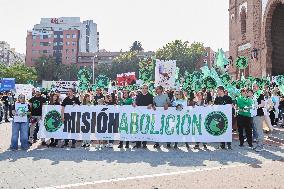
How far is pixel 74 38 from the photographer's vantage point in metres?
137

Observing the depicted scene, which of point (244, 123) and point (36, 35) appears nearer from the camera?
point (244, 123)

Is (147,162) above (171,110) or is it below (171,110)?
below

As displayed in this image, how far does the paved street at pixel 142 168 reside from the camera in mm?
7051

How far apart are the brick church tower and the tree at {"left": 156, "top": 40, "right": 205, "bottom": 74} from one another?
187 feet

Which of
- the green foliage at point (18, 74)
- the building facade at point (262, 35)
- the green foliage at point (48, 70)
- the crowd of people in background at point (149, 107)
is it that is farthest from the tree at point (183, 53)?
the crowd of people in background at point (149, 107)

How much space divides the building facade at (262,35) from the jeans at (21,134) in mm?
22641

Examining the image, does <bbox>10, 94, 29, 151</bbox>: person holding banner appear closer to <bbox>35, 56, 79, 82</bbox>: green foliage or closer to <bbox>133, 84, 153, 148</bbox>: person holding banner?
<bbox>133, 84, 153, 148</bbox>: person holding banner

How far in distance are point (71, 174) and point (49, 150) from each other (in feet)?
11.7

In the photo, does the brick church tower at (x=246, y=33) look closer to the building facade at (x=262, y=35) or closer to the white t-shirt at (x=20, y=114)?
the building facade at (x=262, y=35)

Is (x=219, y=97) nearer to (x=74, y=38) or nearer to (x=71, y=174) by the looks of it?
(x=71, y=174)

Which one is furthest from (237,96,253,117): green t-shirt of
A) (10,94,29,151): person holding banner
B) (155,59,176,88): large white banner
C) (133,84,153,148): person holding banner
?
(155,59,176,88): large white banner

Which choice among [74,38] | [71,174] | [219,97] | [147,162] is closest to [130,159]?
[147,162]

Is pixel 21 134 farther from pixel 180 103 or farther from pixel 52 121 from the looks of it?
pixel 180 103

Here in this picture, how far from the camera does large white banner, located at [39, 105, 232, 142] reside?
38.8 feet
